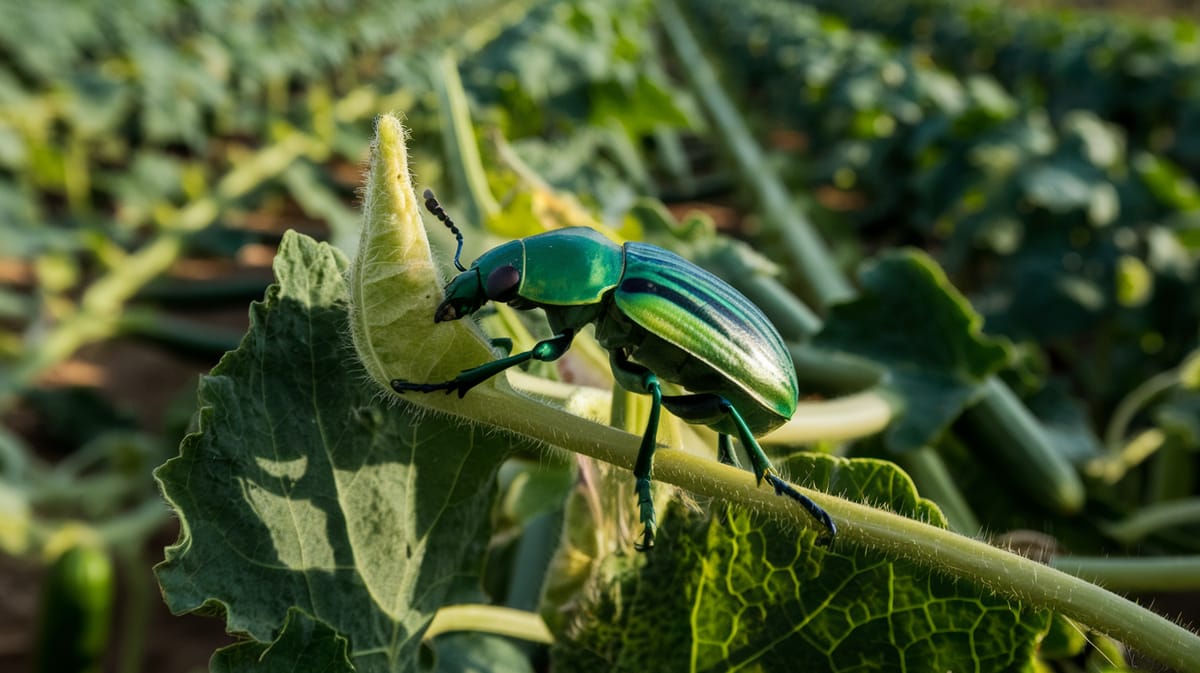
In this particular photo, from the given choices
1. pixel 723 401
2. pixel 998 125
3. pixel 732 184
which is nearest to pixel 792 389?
pixel 723 401

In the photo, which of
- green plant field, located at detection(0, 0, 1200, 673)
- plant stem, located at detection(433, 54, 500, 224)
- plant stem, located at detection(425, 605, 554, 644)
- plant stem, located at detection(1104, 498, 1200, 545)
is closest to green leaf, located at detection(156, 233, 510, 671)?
green plant field, located at detection(0, 0, 1200, 673)

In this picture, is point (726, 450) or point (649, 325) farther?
point (726, 450)

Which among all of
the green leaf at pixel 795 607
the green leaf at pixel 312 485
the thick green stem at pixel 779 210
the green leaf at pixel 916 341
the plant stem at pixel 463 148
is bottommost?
the thick green stem at pixel 779 210

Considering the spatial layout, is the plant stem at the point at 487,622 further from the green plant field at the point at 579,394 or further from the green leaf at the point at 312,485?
the green leaf at the point at 312,485

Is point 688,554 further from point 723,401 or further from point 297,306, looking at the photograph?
point 297,306

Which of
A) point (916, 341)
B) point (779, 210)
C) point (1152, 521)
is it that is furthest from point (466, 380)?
point (779, 210)

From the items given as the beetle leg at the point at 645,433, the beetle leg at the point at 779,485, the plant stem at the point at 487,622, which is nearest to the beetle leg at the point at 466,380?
the beetle leg at the point at 645,433

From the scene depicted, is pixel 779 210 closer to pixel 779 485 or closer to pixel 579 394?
pixel 579 394
